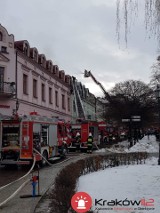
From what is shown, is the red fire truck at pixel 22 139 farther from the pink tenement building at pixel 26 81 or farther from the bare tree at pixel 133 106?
the bare tree at pixel 133 106

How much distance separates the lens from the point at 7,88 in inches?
1011

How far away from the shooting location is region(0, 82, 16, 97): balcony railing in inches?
994

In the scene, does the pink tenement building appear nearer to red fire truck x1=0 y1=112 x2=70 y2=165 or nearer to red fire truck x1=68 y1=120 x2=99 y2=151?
red fire truck x1=68 y1=120 x2=99 y2=151

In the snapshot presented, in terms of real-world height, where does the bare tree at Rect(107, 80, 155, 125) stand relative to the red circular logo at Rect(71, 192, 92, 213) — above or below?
above

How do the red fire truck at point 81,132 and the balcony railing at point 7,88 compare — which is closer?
the balcony railing at point 7,88

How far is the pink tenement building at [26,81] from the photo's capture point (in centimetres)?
2598

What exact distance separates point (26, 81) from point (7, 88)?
4.14 meters

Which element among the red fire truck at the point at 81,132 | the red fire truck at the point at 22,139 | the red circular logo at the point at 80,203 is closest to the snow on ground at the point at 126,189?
the red circular logo at the point at 80,203

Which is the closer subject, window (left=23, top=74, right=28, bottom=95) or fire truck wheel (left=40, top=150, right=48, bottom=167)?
fire truck wheel (left=40, top=150, right=48, bottom=167)

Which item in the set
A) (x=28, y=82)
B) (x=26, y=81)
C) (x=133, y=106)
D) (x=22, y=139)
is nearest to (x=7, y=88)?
(x=26, y=81)

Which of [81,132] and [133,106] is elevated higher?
[133,106]

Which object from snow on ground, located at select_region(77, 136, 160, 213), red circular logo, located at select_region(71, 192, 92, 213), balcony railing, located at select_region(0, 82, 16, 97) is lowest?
snow on ground, located at select_region(77, 136, 160, 213)

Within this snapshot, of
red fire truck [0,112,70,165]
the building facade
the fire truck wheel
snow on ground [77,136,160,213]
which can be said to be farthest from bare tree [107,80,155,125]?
snow on ground [77,136,160,213]

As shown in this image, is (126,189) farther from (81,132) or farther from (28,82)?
(28,82)
